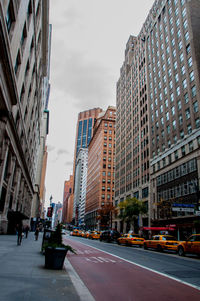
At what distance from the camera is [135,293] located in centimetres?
672

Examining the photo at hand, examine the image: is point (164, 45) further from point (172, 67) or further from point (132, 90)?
point (132, 90)

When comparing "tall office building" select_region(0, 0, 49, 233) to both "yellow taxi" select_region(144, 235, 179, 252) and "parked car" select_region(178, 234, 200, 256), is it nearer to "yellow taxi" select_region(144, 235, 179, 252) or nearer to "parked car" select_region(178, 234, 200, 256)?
"yellow taxi" select_region(144, 235, 179, 252)

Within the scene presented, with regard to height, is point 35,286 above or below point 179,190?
below

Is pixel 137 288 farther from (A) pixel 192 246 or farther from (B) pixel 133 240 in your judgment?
(B) pixel 133 240

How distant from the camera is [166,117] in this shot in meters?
52.0

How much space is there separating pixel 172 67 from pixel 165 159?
2056 cm

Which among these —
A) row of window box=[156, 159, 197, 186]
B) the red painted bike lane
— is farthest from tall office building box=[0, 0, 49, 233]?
row of window box=[156, 159, 197, 186]

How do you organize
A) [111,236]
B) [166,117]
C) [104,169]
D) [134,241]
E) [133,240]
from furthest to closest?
[104,169], [166,117], [111,236], [133,240], [134,241]

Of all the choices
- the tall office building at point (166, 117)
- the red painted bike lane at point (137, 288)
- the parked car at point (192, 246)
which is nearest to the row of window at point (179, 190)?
the tall office building at point (166, 117)

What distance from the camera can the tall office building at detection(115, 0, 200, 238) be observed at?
41094 millimetres

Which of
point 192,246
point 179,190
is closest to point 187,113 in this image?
point 179,190

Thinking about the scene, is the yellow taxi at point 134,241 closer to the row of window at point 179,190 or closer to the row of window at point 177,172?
the row of window at point 179,190

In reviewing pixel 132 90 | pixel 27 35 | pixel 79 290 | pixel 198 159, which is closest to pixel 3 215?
pixel 27 35

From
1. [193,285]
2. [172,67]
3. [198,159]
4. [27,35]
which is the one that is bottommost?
[193,285]
